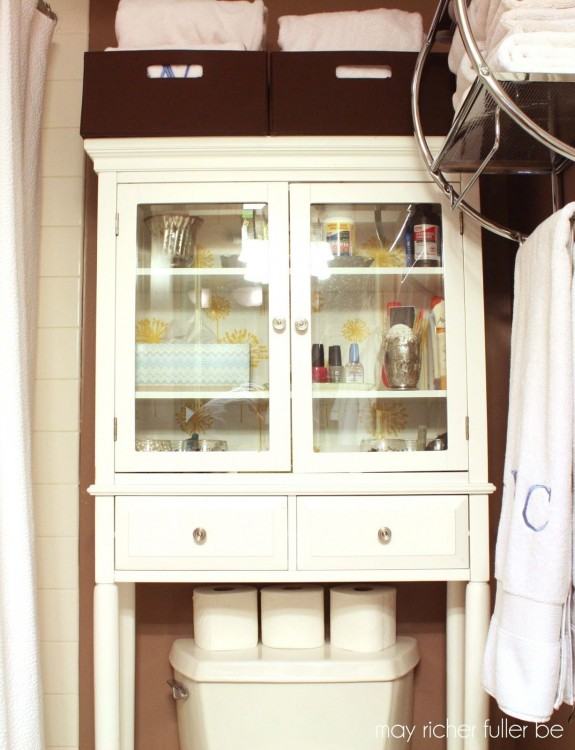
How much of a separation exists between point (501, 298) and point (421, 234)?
0.36m

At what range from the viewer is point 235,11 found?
162cm

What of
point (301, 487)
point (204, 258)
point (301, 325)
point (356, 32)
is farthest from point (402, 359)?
point (356, 32)

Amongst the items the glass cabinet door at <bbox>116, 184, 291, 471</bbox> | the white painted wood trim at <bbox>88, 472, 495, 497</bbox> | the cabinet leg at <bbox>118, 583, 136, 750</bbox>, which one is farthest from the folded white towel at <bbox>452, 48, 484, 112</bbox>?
the cabinet leg at <bbox>118, 583, 136, 750</bbox>

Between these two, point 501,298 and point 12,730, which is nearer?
point 12,730

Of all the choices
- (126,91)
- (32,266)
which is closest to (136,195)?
(126,91)

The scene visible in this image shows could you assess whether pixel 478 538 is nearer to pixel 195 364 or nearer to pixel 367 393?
pixel 367 393

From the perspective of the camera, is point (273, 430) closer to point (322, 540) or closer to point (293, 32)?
point (322, 540)

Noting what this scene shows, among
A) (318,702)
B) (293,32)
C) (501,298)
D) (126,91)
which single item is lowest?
(318,702)

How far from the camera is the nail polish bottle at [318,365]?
1.61 m

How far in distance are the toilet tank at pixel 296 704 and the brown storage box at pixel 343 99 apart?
1103 millimetres

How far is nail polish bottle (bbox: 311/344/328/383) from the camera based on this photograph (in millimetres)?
1606

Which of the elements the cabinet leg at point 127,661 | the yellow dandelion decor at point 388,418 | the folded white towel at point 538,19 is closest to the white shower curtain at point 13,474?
the cabinet leg at point 127,661

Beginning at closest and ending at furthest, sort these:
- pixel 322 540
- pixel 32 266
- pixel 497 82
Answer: pixel 497 82 → pixel 322 540 → pixel 32 266

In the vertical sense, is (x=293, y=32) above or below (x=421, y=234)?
above
